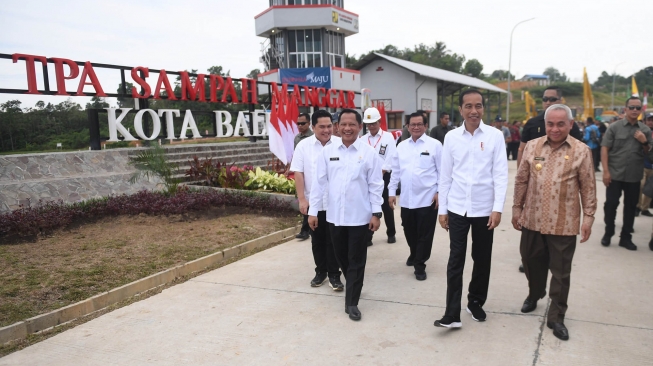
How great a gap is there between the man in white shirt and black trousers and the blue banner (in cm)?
2586

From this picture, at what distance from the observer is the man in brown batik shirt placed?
335 centimetres

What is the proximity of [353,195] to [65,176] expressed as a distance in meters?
7.19

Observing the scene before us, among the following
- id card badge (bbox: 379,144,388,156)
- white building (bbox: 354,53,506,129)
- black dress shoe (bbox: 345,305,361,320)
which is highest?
white building (bbox: 354,53,506,129)

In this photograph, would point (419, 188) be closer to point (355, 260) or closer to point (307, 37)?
point (355, 260)

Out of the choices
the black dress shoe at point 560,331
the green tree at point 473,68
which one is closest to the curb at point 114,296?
the black dress shoe at point 560,331

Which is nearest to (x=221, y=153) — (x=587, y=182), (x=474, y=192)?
(x=474, y=192)

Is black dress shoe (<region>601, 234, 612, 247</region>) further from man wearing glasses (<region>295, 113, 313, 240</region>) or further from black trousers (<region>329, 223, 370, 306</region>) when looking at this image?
man wearing glasses (<region>295, 113, 313, 240</region>)

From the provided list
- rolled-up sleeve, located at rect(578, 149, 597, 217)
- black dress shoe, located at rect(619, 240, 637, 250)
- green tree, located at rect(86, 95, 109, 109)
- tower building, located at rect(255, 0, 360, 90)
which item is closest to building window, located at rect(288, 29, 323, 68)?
tower building, located at rect(255, 0, 360, 90)

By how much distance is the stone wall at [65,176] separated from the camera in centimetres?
784

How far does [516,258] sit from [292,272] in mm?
2691

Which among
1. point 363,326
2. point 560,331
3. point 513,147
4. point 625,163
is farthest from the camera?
point 513,147

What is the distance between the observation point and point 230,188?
370 inches

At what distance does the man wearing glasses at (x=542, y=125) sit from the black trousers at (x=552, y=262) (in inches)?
41.1

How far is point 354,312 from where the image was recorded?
12.5ft
